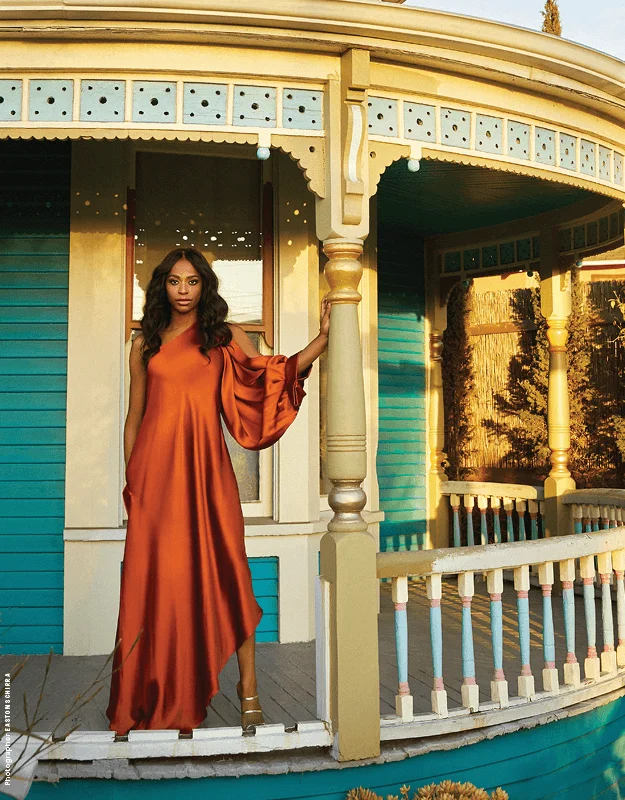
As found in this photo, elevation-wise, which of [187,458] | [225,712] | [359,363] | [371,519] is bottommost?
[225,712]

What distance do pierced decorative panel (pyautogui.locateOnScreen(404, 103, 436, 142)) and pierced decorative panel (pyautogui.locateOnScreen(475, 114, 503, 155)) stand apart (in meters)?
0.28

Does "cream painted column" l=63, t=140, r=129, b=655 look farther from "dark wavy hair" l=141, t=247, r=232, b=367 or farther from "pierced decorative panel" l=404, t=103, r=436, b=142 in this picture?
"pierced decorative panel" l=404, t=103, r=436, b=142

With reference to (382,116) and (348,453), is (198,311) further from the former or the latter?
(382,116)

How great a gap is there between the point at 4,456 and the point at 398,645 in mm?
2840

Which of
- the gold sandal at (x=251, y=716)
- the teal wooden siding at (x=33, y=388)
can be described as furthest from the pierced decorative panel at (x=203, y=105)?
the gold sandal at (x=251, y=716)

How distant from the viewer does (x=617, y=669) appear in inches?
191

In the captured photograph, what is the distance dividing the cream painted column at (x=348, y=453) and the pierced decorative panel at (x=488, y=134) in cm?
72

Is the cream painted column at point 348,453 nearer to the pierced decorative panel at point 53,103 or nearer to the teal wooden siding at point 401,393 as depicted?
the pierced decorative panel at point 53,103

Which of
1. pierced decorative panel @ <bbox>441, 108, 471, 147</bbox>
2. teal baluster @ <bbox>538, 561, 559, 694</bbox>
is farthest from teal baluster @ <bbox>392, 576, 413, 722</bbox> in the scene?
pierced decorative panel @ <bbox>441, 108, 471, 147</bbox>

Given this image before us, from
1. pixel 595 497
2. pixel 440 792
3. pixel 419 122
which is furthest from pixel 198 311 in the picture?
pixel 595 497

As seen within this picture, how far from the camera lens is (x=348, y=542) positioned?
3883 millimetres

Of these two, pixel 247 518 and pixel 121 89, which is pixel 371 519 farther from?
pixel 121 89

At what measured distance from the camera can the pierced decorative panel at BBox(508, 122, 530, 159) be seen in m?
4.57

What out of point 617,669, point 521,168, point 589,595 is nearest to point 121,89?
point 521,168
